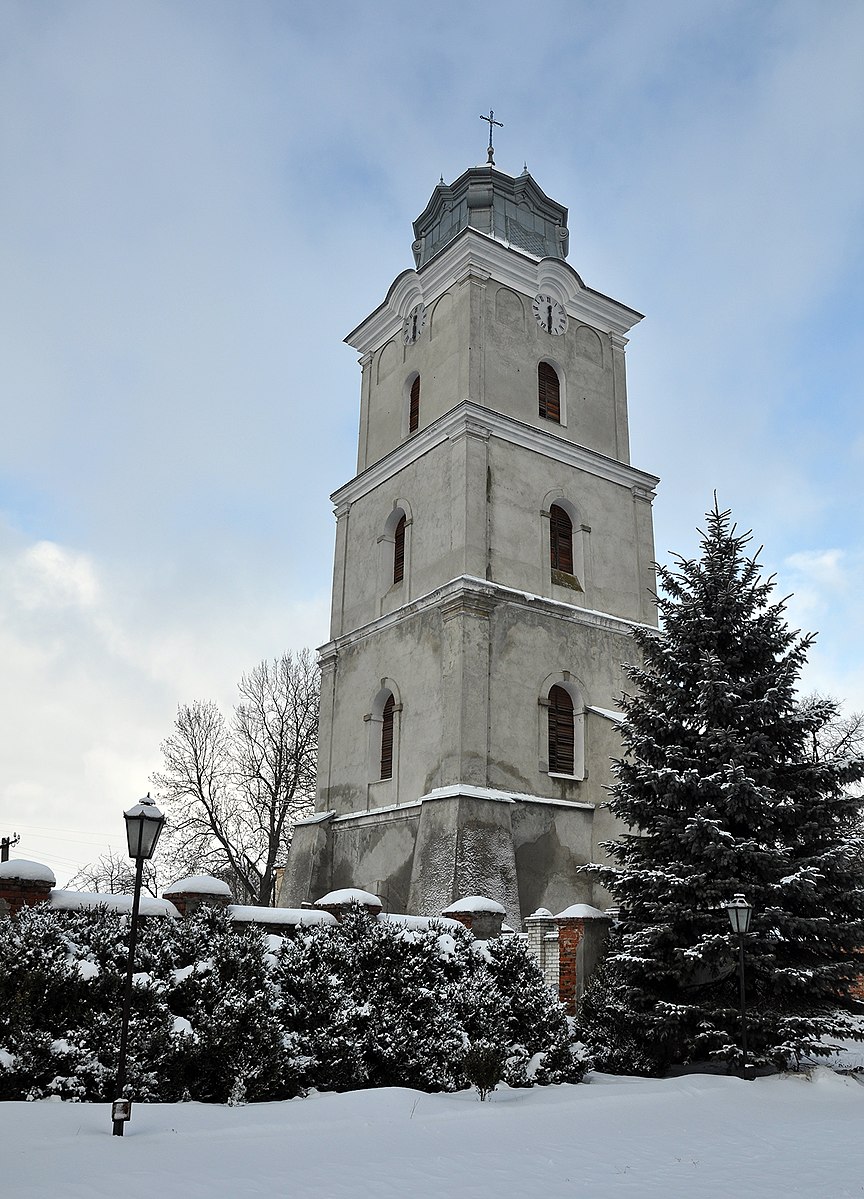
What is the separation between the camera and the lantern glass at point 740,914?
11.7 metres

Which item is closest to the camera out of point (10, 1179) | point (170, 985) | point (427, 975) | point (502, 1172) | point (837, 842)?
point (10, 1179)

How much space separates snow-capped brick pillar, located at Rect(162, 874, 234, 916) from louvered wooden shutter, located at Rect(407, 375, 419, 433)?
15.8 m

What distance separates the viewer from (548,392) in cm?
2530

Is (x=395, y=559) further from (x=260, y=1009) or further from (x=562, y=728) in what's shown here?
(x=260, y=1009)

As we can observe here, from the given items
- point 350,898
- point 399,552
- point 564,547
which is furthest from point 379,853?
point 350,898

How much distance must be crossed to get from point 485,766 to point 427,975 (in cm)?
835

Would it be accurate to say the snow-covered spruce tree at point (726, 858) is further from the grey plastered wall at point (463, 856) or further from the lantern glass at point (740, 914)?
the grey plastered wall at point (463, 856)

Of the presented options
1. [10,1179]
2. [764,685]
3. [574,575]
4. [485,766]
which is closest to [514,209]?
[574,575]

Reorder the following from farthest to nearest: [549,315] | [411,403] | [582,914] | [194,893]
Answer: [411,403]
[549,315]
[582,914]
[194,893]

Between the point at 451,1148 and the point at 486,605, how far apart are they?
13.8m

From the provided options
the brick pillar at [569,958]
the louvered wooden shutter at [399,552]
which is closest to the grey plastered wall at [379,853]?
the brick pillar at [569,958]

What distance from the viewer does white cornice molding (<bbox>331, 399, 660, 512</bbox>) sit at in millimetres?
22750

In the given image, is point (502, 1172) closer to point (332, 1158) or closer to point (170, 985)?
point (332, 1158)

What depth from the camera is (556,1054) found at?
38.7 ft
